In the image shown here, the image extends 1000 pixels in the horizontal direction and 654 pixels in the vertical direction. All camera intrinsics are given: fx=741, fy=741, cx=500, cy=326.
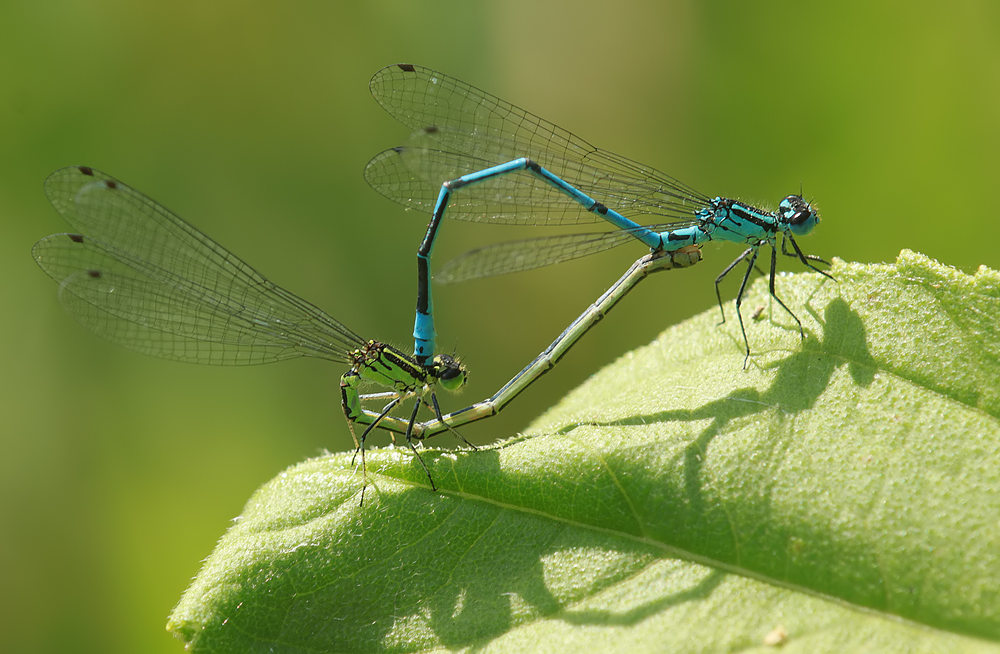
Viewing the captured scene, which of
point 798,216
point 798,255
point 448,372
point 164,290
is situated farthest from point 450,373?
point 798,216

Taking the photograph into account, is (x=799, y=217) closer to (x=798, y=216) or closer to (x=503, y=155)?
(x=798, y=216)

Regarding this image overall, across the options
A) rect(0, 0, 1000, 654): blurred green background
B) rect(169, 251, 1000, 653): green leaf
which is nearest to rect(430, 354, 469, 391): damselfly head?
rect(0, 0, 1000, 654): blurred green background

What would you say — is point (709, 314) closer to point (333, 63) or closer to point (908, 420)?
point (908, 420)

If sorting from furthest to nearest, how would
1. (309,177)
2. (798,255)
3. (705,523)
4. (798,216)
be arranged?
(309,177) → (798,216) → (798,255) → (705,523)

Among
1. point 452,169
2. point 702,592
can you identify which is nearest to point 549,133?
point 452,169

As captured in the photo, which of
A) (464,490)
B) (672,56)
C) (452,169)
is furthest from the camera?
(672,56)

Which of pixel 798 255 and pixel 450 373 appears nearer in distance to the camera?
pixel 798 255

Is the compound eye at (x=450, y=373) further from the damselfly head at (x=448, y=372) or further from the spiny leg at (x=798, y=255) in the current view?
the spiny leg at (x=798, y=255)
